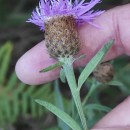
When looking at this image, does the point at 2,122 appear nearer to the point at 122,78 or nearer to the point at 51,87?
the point at 51,87

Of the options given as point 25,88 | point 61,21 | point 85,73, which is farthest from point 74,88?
point 25,88

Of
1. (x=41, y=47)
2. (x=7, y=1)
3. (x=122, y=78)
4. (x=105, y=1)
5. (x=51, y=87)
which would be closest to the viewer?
(x=41, y=47)

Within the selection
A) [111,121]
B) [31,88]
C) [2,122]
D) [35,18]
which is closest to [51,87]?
[31,88]

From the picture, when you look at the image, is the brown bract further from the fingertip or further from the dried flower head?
the fingertip

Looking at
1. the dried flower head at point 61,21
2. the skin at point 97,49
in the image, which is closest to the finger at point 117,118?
the skin at point 97,49

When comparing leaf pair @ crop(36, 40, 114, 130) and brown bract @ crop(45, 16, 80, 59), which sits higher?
brown bract @ crop(45, 16, 80, 59)

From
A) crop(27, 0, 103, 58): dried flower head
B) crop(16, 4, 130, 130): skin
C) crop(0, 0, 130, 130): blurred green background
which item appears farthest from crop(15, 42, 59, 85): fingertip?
crop(0, 0, 130, 130): blurred green background

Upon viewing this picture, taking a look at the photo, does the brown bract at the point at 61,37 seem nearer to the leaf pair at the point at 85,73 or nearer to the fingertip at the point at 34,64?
the leaf pair at the point at 85,73
